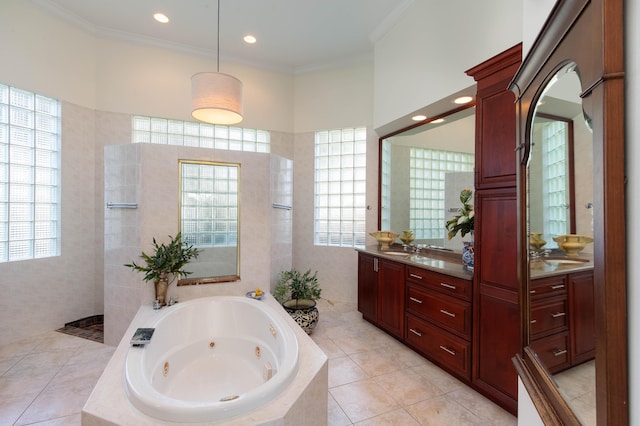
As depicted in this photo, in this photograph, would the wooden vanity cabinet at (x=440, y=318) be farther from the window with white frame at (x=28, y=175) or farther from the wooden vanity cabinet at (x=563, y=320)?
the window with white frame at (x=28, y=175)

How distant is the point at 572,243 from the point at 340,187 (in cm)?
353

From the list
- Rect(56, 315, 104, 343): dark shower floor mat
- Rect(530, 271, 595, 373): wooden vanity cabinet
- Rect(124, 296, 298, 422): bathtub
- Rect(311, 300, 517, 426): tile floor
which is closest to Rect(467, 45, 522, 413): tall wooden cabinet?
Rect(311, 300, 517, 426): tile floor

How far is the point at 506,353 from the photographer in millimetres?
1933

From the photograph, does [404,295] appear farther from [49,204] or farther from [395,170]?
[49,204]

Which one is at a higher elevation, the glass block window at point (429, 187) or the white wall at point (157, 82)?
the white wall at point (157, 82)

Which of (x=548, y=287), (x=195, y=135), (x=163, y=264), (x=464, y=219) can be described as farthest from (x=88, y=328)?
(x=548, y=287)

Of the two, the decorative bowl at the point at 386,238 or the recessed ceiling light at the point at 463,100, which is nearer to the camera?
the recessed ceiling light at the point at 463,100

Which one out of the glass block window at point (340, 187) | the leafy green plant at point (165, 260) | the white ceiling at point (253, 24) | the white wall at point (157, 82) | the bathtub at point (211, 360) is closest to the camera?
the bathtub at point (211, 360)

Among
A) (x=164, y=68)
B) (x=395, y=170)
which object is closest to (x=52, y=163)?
(x=164, y=68)

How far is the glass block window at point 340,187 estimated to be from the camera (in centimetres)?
420

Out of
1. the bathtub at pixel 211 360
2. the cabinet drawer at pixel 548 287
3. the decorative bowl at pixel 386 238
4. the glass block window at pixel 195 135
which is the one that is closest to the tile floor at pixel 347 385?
the bathtub at pixel 211 360

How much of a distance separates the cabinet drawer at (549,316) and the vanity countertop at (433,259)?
111cm

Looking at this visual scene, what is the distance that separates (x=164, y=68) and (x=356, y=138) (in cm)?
280

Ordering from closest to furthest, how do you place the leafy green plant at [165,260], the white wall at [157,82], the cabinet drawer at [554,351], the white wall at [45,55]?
the cabinet drawer at [554,351] < the leafy green plant at [165,260] < the white wall at [45,55] < the white wall at [157,82]
